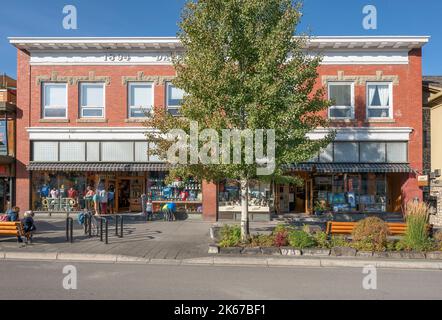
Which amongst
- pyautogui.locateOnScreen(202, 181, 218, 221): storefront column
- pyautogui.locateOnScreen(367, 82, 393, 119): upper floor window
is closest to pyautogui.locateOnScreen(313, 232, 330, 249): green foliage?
pyautogui.locateOnScreen(202, 181, 218, 221): storefront column

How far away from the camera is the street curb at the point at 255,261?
9648 millimetres

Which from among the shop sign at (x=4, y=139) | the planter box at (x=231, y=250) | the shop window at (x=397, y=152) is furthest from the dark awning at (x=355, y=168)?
the shop sign at (x=4, y=139)

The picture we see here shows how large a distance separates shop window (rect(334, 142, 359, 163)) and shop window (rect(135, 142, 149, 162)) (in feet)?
33.5

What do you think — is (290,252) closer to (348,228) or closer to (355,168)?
(348,228)

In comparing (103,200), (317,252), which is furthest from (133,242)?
(103,200)

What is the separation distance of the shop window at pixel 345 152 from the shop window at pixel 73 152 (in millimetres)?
13679

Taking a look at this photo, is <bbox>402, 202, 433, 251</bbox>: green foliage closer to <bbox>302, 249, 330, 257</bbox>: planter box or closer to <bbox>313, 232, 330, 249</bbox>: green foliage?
<bbox>313, 232, 330, 249</bbox>: green foliage

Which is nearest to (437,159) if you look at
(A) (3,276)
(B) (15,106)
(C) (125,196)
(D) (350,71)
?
(D) (350,71)

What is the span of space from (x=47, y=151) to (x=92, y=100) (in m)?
3.70

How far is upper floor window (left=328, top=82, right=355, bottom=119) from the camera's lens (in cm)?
1878

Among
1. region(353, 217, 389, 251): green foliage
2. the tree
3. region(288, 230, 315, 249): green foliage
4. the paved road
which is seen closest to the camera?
the paved road

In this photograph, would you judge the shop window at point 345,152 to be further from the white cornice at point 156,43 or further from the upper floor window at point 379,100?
the white cornice at point 156,43

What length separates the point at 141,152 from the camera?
1897 centimetres

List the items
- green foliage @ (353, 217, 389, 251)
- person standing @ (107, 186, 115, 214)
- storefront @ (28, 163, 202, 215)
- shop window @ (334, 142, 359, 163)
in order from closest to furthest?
green foliage @ (353, 217, 389, 251)
shop window @ (334, 142, 359, 163)
storefront @ (28, 163, 202, 215)
person standing @ (107, 186, 115, 214)
